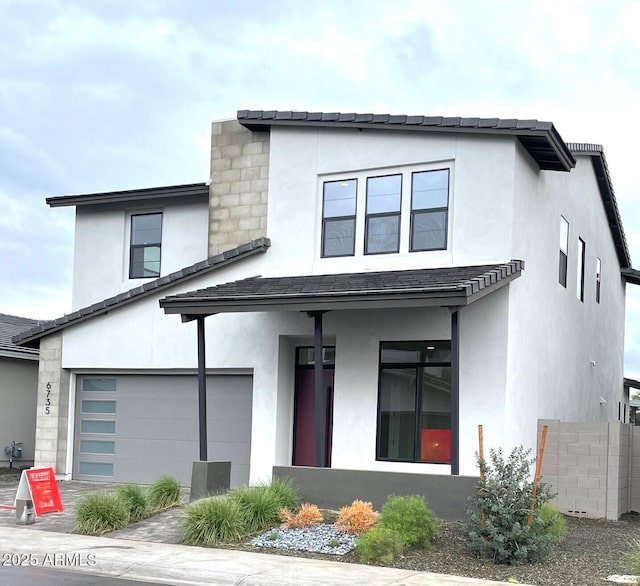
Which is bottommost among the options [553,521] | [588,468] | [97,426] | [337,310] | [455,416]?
[553,521]

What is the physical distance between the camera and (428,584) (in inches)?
406

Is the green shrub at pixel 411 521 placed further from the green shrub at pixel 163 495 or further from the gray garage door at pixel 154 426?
the gray garage door at pixel 154 426

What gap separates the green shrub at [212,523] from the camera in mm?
12727

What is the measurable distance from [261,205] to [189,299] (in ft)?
11.3

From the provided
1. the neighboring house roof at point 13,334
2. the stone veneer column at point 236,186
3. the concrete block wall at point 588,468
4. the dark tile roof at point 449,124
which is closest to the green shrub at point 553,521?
the concrete block wall at point 588,468

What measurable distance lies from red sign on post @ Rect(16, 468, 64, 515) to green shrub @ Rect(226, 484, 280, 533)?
3.06 m

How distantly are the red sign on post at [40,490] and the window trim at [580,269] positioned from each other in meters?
12.7

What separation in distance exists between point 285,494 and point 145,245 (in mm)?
9641

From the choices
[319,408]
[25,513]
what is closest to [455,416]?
[319,408]

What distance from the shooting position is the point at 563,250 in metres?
20.0

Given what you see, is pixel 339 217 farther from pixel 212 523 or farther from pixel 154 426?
pixel 212 523

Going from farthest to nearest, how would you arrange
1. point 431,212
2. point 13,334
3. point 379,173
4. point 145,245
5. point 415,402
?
point 13,334, point 145,245, point 379,173, point 431,212, point 415,402

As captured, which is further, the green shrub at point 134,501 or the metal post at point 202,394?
the metal post at point 202,394

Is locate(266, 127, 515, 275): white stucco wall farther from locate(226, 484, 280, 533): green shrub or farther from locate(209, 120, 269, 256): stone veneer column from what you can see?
locate(226, 484, 280, 533): green shrub
